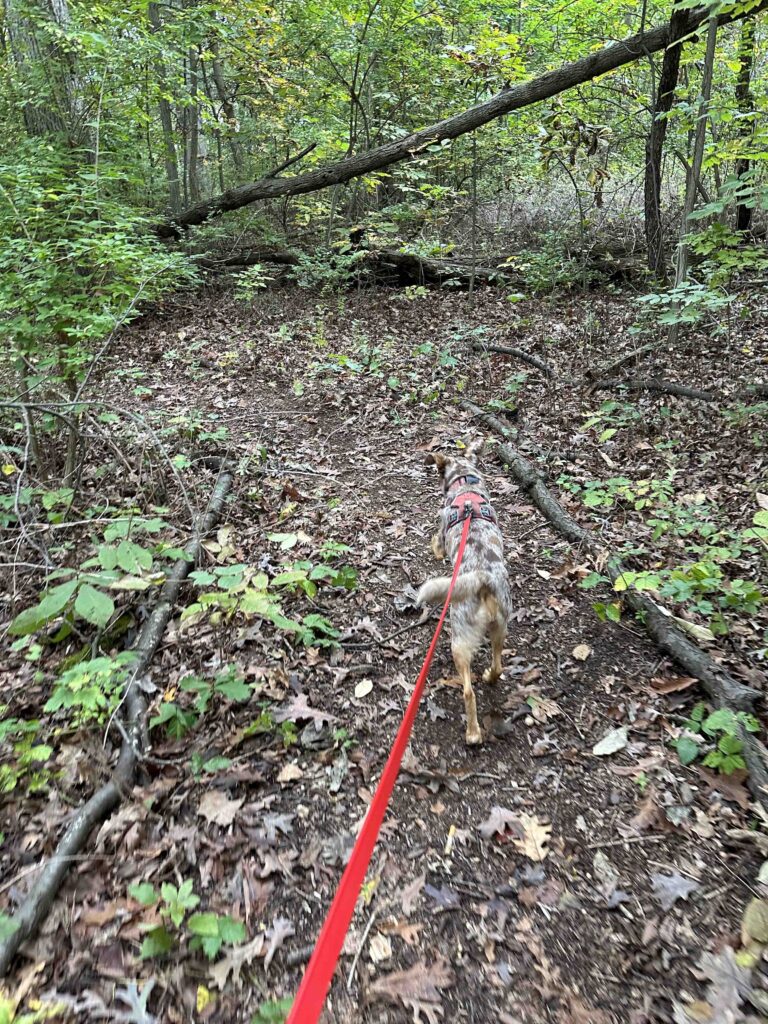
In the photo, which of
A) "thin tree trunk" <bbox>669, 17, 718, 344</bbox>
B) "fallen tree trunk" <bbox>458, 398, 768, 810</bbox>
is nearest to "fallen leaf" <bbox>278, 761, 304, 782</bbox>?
"fallen tree trunk" <bbox>458, 398, 768, 810</bbox>

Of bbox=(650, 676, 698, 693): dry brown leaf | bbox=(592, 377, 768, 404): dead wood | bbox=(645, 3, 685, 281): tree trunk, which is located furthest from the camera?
bbox=(645, 3, 685, 281): tree trunk

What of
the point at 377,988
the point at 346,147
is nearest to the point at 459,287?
the point at 346,147

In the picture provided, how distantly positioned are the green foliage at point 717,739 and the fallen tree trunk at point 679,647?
47 millimetres

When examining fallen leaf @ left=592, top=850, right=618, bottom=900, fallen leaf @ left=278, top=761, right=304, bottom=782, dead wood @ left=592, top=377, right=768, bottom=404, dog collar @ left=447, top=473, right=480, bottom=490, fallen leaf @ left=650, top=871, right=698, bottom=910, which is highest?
dead wood @ left=592, top=377, right=768, bottom=404

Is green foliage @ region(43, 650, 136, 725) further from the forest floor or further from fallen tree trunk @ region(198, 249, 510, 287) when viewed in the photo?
fallen tree trunk @ region(198, 249, 510, 287)

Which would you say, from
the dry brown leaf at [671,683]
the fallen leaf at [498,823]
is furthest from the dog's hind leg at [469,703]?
the dry brown leaf at [671,683]

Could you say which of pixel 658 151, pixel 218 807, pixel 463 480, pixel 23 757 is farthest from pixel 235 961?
pixel 658 151

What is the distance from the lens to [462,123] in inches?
428

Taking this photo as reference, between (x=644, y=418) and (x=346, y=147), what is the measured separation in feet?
37.1

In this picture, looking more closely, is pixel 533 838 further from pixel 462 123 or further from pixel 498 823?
pixel 462 123

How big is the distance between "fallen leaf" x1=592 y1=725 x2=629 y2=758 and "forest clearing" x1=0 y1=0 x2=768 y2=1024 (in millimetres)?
21

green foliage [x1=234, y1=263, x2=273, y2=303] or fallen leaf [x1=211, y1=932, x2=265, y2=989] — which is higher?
green foliage [x1=234, y1=263, x2=273, y2=303]

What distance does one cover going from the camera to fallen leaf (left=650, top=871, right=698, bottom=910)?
8.77ft

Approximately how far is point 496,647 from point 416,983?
1939 mm
